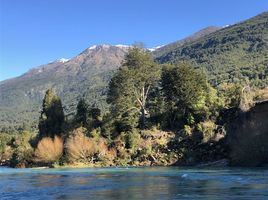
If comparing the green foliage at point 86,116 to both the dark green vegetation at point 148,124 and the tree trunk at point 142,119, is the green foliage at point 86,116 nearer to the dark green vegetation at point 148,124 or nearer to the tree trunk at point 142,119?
the dark green vegetation at point 148,124

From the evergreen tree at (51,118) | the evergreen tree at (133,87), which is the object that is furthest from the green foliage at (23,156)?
the evergreen tree at (133,87)

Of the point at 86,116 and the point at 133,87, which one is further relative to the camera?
the point at 86,116

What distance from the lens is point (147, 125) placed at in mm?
89750

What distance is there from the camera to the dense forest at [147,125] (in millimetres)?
78919

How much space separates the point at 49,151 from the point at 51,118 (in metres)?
15.6

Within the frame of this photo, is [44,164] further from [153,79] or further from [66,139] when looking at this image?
[153,79]

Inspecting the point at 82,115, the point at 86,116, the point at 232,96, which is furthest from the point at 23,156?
the point at 232,96

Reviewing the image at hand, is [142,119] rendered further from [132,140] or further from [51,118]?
[51,118]

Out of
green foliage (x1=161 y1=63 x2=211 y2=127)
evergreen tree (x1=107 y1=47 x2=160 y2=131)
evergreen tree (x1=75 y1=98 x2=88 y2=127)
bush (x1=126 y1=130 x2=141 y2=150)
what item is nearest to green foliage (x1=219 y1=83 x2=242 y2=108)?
green foliage (x1=161 y1=63 x2=211 y2=127)

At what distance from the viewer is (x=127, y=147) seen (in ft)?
276

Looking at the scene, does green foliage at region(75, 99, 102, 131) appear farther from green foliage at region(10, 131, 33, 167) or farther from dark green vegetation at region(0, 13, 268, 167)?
green foliage at region(10, 131, 33, 167)

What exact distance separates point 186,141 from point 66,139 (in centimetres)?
2045

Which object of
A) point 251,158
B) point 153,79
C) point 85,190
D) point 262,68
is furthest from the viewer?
point 262,68

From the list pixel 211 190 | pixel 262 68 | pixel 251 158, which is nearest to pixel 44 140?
pixel 251 158
